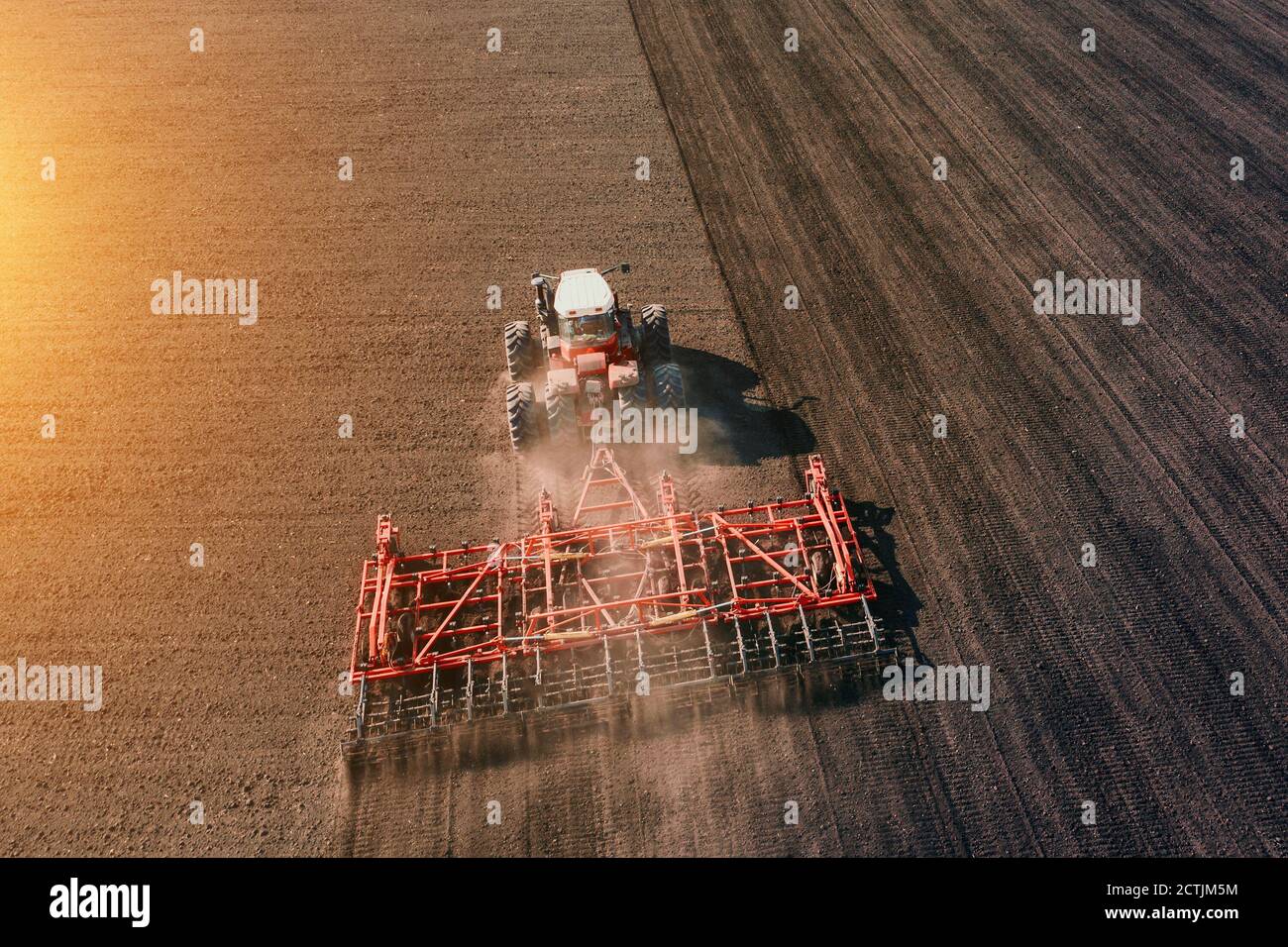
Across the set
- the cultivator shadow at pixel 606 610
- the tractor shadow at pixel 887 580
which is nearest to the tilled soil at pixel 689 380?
the tractor shadow at pixel 887 580

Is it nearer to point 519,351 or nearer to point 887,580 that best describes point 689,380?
point 519,351

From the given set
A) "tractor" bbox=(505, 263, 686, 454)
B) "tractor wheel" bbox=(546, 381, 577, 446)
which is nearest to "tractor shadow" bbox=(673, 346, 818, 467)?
"tractor" bbox=(505, 263, 686, 454)

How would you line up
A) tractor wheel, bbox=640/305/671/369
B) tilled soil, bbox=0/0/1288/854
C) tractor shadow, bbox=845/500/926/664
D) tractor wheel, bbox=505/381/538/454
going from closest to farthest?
tilled soil, bbox=0/0/1288/854
tractor shadow, bbox=845/500/926/664
tractor wheel, bbox=505/381/538/454
tractor wheel, bbox=640/305/671/369

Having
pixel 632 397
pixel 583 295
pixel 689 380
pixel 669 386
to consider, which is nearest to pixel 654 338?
pixel 689 380

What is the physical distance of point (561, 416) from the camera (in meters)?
14.7

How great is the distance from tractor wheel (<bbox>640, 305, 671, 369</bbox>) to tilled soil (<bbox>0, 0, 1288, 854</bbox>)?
0.91m

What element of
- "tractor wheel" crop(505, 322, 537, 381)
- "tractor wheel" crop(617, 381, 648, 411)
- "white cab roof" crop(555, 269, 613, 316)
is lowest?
"tractor wheel" crop(617, 381, 648, 411)

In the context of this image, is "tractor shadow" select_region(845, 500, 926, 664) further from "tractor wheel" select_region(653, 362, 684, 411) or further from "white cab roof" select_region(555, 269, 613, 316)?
"white cab roof" select_region(555, 269, 613, 316)

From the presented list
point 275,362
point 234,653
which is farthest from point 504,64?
point 234,653

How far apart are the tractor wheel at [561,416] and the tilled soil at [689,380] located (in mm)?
809

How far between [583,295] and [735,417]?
144 inches

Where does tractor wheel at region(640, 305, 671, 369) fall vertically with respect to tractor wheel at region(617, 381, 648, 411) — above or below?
above

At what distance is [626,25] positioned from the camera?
2598 centimetres

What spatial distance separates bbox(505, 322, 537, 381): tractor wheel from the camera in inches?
625
